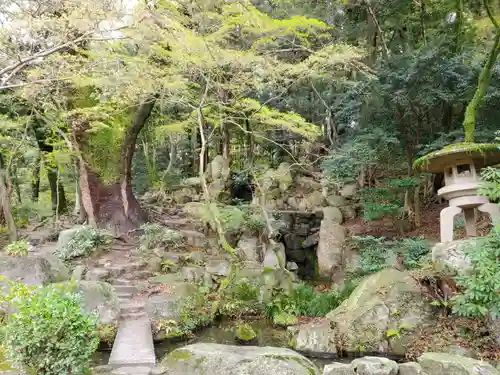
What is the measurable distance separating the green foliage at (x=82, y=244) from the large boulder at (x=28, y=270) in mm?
1999

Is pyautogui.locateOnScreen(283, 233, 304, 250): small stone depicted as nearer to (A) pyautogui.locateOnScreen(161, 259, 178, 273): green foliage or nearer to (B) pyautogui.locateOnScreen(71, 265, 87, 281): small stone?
(A) pyautogui.locateOnScreen(161, 259, 178, 273): green foliage

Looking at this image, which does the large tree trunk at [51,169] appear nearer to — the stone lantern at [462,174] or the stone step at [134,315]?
the stone step at [134,315]

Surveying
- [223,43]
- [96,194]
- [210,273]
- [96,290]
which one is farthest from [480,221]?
[96,194]

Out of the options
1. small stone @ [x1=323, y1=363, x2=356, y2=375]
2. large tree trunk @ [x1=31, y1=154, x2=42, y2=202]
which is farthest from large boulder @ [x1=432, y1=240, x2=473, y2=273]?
large tree trunk @ [x1=31, y1=154, x2=42, y2=202]

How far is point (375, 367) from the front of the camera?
14.2 feet

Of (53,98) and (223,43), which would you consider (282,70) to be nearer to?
(223,43)

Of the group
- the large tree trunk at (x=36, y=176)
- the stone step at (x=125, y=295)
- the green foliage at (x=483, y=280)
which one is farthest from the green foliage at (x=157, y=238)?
the green foliage at (x=483, y=280)

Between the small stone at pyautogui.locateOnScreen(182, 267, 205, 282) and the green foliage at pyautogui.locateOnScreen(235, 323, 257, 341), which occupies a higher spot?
the small stone at pyautogui.locateOnScreen(182, 267, 205, 282)

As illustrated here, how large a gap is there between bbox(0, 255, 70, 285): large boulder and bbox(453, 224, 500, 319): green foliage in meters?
7.32

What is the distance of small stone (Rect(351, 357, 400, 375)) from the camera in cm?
429

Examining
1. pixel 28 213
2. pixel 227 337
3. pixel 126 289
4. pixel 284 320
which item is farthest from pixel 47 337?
pixel 28 213

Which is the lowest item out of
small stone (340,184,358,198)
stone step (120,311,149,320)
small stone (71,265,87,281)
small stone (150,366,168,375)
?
small stone (150,366,168,375)

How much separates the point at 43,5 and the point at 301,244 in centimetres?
1002

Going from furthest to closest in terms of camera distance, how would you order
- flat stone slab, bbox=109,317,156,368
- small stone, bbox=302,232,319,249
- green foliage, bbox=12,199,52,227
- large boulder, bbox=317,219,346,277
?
1. green foliage, bbox=12,199,52,227
2. small stone, bbox=302,232,319,249
3. large boulder, bbox=317,219,346,277
4. flat stone slab, bbox=109,317,156,368
